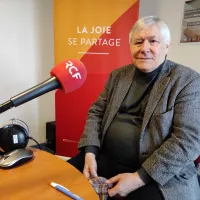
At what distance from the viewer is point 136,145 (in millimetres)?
1108

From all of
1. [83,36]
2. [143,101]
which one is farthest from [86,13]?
[143,101]

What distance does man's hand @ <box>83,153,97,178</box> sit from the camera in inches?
43.5

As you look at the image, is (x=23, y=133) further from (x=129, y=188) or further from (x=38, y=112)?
(x=38, y=112)

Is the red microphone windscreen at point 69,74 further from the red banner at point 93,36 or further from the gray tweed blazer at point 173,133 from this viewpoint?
the red banner at point 93,36

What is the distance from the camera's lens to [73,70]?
626mm

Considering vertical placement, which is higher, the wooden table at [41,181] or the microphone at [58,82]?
the microphone at [58,82]

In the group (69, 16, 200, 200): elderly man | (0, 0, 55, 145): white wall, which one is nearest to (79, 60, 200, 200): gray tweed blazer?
(69, 16, 200, 200): elderly man

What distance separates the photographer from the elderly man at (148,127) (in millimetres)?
985

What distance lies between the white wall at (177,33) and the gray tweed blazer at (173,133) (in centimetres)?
88

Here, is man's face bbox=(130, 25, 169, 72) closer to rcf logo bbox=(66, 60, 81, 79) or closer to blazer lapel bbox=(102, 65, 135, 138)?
blazer lapel bbox=(102, 65, 135, 138)

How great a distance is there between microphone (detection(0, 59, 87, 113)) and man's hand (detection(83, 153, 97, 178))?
589 millimetres

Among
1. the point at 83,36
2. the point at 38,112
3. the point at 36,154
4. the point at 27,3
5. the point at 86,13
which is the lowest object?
the point at 38,112

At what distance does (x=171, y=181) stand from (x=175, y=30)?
1.50 m

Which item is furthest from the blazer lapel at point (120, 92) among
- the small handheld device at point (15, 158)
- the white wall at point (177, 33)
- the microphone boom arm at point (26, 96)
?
the white wall at point (177, 33)
